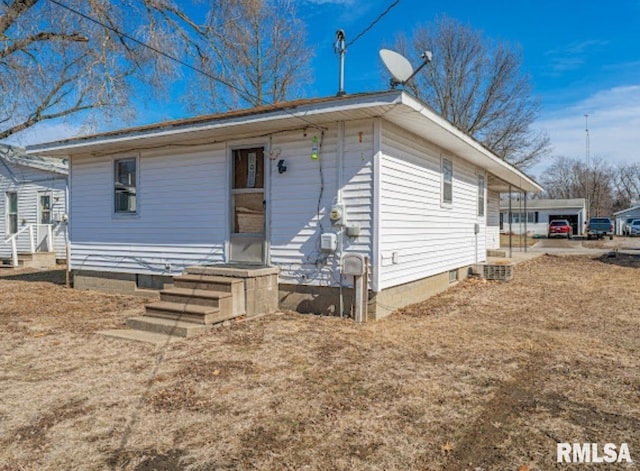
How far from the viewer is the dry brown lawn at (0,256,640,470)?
103 inches

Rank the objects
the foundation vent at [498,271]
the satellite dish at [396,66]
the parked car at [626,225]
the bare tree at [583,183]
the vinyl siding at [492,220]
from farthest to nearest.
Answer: the bare tree at [583,183], the parked car at [626,225], the vinyl siding at [492,220], the foundation vent at [498,271], the satellite dish at [396,66]

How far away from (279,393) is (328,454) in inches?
40.4

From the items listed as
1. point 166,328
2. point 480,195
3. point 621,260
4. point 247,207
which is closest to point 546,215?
point 621,260

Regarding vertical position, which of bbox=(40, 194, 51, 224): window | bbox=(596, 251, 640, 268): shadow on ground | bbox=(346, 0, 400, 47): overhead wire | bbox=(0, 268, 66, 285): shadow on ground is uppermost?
bbox=(346, 0, 400, 47): overhead wire

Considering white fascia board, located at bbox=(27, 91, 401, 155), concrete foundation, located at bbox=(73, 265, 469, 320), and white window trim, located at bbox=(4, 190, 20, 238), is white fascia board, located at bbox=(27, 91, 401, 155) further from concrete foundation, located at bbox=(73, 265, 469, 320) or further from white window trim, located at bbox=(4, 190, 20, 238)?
white window trim, located at bbox=(4, 190, 20, 238)

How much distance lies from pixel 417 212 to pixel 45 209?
46.4 feet

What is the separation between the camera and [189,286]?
20.4 feet

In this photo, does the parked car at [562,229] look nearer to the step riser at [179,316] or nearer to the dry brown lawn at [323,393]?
the dry brown lawn at [323,393]

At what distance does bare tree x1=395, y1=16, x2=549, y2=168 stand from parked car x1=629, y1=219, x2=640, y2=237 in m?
20.5

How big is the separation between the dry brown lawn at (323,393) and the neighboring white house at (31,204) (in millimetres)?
10462

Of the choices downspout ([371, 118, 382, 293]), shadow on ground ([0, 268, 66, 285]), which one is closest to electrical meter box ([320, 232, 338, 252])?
downspout ([371, 118, 382, 293])

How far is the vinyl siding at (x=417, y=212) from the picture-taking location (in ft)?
20.8

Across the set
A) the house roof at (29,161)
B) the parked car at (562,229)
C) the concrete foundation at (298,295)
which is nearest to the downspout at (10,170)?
the house roof at (29,161)

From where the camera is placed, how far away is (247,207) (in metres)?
7.26
